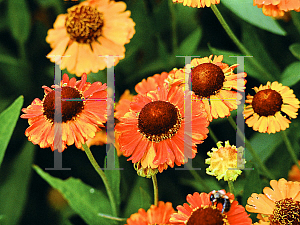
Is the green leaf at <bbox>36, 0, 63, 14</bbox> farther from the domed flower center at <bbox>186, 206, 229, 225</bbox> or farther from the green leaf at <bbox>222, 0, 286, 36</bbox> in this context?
the domed flower center at <bbox>186, 206, 229, 225</bbox>

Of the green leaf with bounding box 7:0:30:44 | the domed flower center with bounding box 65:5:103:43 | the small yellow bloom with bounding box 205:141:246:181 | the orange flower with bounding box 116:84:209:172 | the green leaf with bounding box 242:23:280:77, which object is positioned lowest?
the small yellow bloom with bounding box 205:141:246:181

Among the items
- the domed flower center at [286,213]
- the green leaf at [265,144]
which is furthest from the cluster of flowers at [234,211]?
the green leaf at [265,144]

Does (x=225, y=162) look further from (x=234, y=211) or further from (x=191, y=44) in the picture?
(x=191, y=44)

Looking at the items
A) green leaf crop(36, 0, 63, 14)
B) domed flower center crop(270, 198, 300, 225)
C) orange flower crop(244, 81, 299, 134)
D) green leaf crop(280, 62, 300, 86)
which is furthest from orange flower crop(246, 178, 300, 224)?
green leaf crop(36, 0, 63, 14)

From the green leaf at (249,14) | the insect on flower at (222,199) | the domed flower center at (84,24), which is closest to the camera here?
the insect on flower at (222,199)

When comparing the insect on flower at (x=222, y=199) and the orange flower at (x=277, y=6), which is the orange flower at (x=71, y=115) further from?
the orange flower at (x=277, y=6)

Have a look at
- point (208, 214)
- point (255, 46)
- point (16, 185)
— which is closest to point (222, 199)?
point (208, 214)
